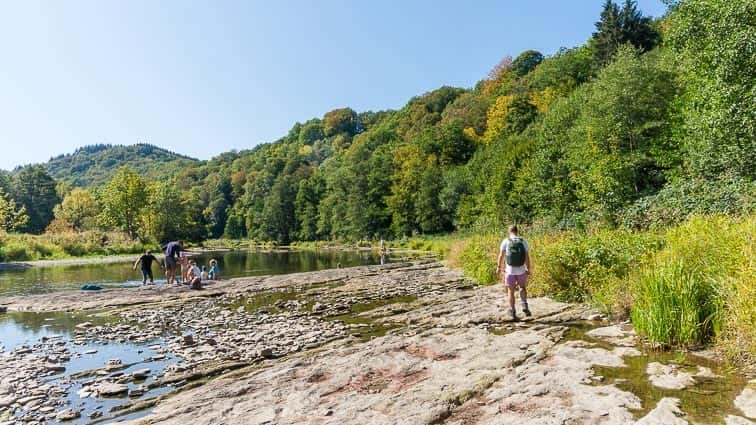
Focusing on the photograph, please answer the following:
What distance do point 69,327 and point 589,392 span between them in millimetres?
18104

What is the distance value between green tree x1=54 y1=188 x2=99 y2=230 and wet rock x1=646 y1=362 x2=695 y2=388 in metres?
119

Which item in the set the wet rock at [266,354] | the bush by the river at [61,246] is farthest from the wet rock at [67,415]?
the bush by the river at [61,246]

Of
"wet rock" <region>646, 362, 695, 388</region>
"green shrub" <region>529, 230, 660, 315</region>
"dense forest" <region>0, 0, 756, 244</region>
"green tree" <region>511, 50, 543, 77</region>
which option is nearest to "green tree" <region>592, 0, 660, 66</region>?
"dense forest" <region>0, 0, 756, 244</region>

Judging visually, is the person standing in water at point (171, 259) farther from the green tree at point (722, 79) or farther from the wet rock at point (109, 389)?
the green tree at point (722, 79)

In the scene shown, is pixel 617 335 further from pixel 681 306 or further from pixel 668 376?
pixel 668 376

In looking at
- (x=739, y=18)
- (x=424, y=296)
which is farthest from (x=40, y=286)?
(x=739, y=18)

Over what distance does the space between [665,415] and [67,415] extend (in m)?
9.72

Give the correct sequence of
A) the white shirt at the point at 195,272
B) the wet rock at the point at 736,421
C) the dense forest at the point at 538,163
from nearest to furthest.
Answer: the wet rock at the point at 736,421 < the dense forest at the point at 538,163 < the white shirt at the point at 195,272

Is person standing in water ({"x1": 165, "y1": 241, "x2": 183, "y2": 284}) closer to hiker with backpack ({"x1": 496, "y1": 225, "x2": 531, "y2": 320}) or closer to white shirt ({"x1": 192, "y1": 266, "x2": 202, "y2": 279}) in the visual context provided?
white shirt ({"x1": 192, "y1": 266, "x2": 202, "y2": 279})

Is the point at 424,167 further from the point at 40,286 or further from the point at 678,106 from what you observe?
the point at 40,286

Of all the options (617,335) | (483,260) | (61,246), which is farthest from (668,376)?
(61,246)

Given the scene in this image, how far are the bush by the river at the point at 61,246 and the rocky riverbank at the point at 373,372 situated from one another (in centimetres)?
5396

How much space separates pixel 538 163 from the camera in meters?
54.6

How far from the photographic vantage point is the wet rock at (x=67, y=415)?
8.55 m
